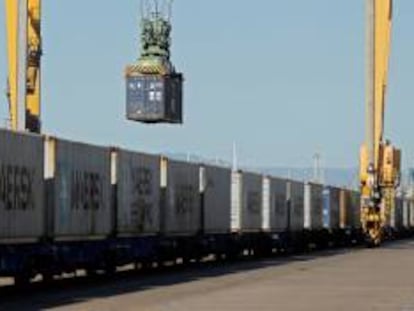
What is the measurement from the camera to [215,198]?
47.7 meters

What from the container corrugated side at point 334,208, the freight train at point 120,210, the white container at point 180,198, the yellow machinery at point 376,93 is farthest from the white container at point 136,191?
the yellow machinery at point 376,93

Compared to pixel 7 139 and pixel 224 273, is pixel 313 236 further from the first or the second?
pixel 7 139

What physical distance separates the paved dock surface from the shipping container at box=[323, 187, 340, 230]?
25.7m

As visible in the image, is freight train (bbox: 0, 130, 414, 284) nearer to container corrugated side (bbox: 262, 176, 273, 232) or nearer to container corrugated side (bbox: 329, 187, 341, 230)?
container corrugated side (bbox: 262, 176, 273, 232)

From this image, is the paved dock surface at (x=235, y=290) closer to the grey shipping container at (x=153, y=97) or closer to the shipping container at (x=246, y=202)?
the shipping container at (x=246, y=202)

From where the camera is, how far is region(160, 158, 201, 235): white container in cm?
4109

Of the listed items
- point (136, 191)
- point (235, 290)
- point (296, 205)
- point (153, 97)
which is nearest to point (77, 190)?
point (235, 290)

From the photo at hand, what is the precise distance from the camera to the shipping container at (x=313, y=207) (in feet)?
214

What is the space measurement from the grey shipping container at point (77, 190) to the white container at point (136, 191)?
76 centimetres

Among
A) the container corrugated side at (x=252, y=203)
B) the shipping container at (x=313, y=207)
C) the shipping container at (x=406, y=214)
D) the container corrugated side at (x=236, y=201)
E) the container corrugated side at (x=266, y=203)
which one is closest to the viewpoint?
the container corrugated side at (x=236, y=201)

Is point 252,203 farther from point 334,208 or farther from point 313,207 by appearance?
point 334,208

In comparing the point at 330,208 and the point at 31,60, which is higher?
the point at 31,60

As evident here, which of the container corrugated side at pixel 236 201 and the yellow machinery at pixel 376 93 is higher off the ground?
the yellow machinery at pixel 376 93

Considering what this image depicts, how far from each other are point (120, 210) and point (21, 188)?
26.0 feet
